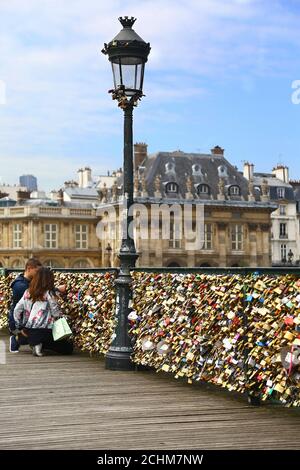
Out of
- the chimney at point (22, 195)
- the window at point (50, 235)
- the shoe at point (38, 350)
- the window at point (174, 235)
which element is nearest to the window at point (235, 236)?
the window at point (174, 235)

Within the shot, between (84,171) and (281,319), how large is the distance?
87530 millimetres

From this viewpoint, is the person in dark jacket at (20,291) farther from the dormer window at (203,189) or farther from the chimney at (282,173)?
the chimney at (282,173)

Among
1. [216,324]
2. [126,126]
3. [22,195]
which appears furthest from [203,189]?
[216,324]

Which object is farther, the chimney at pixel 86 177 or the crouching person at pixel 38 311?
the chimney at pixel 86 177

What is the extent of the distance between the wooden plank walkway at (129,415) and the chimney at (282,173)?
8530 centimetres

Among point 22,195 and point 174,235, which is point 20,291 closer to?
point 174,235

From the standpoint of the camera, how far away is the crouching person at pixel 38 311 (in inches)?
445

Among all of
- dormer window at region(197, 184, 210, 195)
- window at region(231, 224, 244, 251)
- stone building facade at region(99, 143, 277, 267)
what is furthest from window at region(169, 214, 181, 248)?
window at region(231, 224, 244, 251)

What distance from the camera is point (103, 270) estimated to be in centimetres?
1141

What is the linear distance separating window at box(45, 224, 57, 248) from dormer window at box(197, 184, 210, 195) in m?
13.6

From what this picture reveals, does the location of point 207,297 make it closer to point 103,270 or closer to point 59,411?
point 59,411

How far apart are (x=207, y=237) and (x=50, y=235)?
1446 cm

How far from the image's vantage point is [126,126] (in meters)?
10.5

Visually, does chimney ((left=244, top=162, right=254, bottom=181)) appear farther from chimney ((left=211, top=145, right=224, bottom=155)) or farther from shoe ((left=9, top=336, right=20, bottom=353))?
shoe ((left=9, top=336, right=20, bottom=353))
